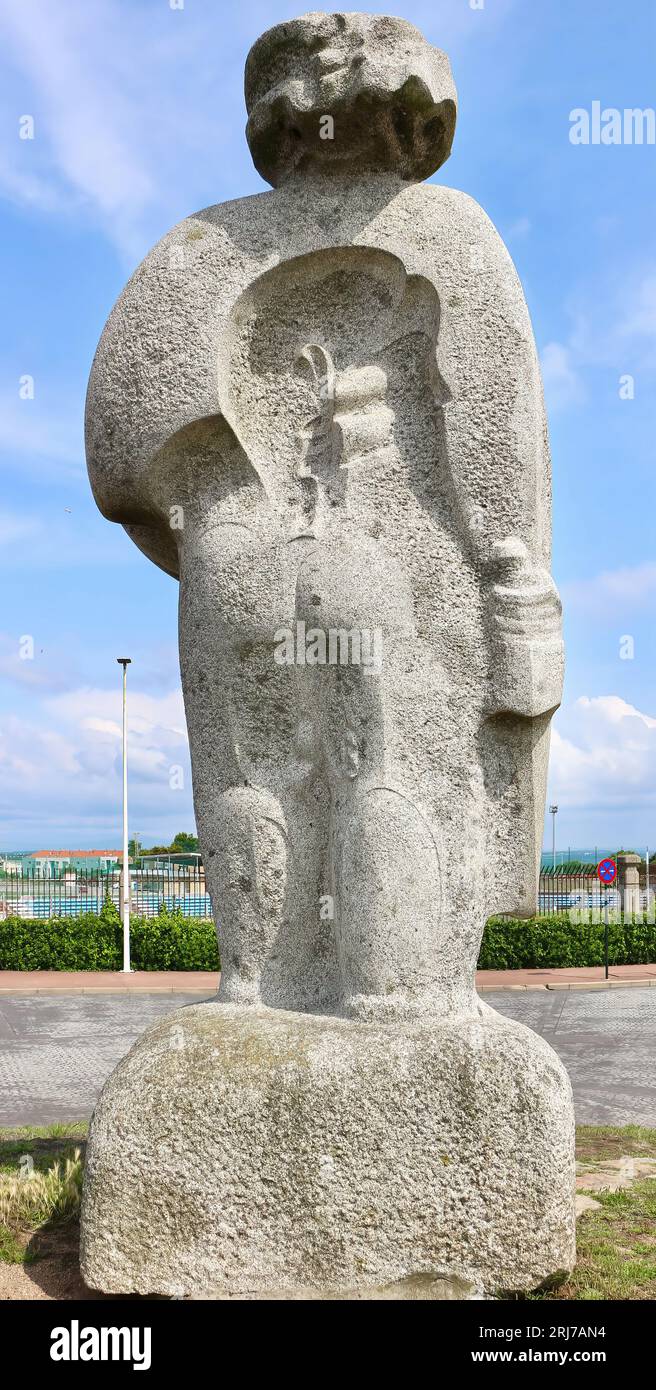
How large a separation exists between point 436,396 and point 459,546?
1.58 feet

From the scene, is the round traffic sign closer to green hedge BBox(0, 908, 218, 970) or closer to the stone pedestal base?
green hedge BBox(0, 908, 218, 970)

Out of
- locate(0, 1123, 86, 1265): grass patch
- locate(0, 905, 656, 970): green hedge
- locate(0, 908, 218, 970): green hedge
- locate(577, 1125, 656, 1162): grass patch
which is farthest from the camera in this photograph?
locate(0, 908, 218, 970): green hedge

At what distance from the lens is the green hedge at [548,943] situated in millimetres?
17016

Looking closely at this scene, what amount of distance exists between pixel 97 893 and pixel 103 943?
16.0 ft

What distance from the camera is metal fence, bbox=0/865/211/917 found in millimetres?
20891

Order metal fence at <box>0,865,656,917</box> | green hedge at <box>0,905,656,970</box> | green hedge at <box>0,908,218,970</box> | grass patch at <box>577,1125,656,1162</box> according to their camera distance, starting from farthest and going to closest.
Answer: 1. metal fence at <box>0,865,656,917</box>
2. green hedge at <box>0,908,218,970</box>
3. green hedge at <box>0,905,656,970</box>
4. grass patch at <box>577,1125,656,1162</box>

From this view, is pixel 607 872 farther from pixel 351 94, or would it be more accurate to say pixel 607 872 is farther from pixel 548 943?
pixel 351 94

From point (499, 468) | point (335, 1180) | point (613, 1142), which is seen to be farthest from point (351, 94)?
point (613, 1142)

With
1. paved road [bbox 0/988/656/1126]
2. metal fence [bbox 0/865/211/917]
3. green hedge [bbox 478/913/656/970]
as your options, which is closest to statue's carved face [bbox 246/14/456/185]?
paved road [bbox 0/988/656/1126]

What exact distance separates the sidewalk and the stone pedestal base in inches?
446

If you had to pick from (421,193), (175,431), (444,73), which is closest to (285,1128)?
(175,431)

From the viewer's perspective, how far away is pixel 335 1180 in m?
3.21

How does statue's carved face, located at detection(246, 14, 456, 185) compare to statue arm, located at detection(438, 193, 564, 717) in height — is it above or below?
above

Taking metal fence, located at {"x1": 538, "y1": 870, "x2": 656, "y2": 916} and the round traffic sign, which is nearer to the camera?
the round traffic sign
